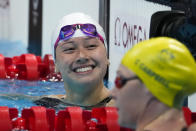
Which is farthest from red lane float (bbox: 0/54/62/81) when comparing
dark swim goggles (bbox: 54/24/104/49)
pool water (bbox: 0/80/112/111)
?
dark swim goggles (bbox: 54/24/104/49)

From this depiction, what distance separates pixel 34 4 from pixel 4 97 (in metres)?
3.96

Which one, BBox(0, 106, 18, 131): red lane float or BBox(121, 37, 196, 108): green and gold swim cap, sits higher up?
BBox(121, 37, 196, 108): green and gold swim cap

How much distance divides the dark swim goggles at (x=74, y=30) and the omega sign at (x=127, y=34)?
858 mm

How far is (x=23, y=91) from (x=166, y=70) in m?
3.24

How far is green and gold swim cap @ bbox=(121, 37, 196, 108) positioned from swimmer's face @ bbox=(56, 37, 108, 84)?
1.50 m

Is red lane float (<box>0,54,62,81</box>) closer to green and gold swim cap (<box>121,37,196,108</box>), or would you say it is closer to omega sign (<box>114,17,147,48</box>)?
omega sign (<box>114,17,147,48</box>)

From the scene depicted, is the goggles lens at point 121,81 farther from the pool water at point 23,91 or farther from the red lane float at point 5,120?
the pool water at point 23,91

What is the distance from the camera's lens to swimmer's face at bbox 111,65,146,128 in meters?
2.18

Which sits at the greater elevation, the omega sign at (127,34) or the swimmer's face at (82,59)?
the swimmer's face at (82,59)

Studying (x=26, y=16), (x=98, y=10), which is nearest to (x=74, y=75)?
(x=98, y=10)

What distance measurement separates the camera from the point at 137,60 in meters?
2.20

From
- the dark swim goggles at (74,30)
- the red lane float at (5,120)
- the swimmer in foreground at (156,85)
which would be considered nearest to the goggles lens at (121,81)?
the swimmer in foreground at (156,85)

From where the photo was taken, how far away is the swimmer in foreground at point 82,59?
371 cm

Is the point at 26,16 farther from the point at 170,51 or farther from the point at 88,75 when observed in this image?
the point at 170,51
